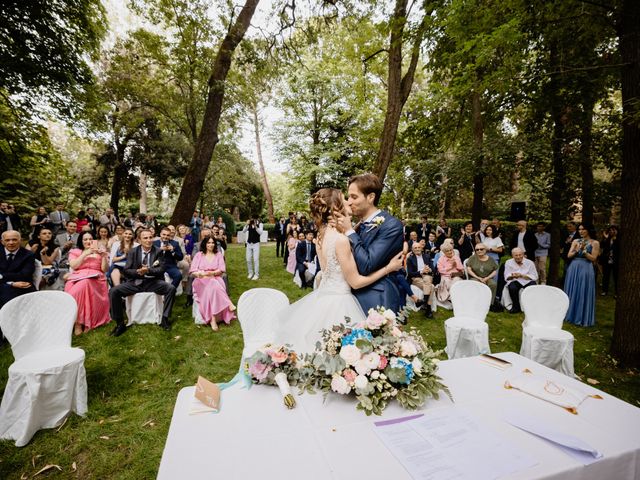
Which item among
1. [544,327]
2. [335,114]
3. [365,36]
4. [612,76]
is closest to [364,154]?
[335,114]

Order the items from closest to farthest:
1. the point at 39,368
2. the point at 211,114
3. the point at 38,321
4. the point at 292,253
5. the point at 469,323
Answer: the point at 39,368, the point at 38,321, the point at 469,323, the point at 211,114, the point at 292,253

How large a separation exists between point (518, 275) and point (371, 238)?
6306 millimetres

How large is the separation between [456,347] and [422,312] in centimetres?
261

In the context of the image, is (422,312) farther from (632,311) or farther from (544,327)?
(632,311)

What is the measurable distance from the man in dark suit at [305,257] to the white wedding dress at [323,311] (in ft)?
20.7

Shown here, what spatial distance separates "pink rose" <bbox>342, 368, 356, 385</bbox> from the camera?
→ 5.38ft

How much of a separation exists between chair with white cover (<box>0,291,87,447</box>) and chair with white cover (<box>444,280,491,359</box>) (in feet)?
15.2

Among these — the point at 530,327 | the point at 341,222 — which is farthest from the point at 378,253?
the point at 530,327

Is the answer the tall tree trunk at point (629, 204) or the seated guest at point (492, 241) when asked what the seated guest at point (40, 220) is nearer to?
the seated guest at point (492, 241)

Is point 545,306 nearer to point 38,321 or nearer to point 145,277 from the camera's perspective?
point 38,321

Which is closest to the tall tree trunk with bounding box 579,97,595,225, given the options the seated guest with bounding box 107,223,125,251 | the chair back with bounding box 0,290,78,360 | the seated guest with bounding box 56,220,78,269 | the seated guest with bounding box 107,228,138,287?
the chair back with bounding box 0,290,78,360

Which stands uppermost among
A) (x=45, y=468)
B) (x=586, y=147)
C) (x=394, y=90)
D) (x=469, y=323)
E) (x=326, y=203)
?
(x=394, y=90)

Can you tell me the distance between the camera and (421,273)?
22.7 feet

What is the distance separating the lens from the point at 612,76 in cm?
609
